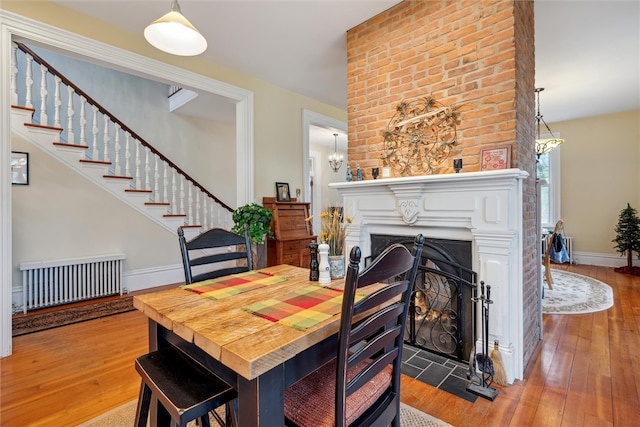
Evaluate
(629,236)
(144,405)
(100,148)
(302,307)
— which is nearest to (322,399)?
(302,307)

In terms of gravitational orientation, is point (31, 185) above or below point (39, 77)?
below

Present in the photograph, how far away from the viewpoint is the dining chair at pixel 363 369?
0.89 metres

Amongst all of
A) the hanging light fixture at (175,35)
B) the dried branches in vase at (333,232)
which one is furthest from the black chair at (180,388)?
the hanging light fixture at (175,35)

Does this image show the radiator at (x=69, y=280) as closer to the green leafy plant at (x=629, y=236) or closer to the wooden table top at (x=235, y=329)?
the wooden table top at (x=235, y=329)

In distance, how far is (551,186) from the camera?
601 centimetres

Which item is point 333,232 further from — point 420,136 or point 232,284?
point 420,136

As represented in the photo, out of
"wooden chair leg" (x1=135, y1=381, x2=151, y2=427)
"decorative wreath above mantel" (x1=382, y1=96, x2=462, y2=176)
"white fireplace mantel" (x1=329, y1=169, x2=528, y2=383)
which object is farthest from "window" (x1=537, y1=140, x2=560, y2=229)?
"wooden chair leg" (x1=135, y1=381, x2=151, y2=427)

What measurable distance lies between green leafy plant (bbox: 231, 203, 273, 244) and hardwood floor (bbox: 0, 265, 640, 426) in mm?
1365

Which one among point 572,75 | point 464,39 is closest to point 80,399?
point 464,39

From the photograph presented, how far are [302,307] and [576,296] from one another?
420cm

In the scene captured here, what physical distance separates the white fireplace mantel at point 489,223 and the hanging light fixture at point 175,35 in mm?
1612

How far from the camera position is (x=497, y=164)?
1.97 meters

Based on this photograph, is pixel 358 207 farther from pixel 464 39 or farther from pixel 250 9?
pixel 250 9

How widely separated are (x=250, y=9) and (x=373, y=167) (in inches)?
69.2
